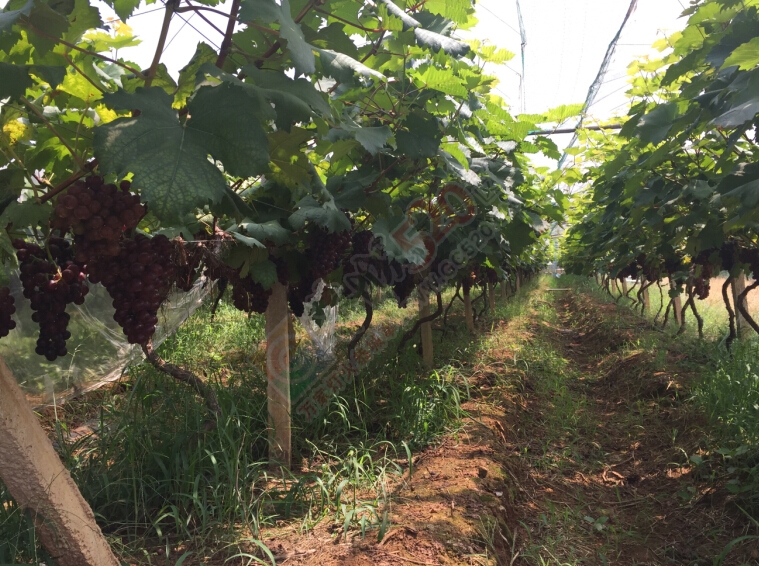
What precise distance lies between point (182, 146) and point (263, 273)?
1288 millimetres

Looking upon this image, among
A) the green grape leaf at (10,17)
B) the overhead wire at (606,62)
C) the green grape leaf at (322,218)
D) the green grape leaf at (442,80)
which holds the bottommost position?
the green grape leaf at (322,218)

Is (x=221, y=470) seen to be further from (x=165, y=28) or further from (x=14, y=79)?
(x=165, y=28)

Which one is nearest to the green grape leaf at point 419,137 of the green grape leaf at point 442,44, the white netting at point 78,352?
the green grape leaf at point 442,44

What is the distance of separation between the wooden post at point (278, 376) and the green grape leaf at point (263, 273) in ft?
1.70

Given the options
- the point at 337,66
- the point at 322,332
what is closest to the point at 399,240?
the point at 337,66

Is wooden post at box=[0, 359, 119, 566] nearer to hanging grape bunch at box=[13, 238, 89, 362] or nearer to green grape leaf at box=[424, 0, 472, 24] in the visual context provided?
hanging grape bunch at box=[13, 238, 89, 362]

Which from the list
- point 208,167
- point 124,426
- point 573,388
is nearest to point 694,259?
point 573,388

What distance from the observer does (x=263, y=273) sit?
217 centimetres

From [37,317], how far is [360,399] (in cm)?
265

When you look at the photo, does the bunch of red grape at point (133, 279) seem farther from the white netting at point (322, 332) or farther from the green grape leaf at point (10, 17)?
the white netting at point (322, 332)

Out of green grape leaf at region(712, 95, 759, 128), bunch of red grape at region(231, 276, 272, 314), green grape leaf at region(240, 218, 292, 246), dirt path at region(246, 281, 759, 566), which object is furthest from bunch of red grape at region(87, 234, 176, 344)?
green grape leaf at region(712, 95, 759, 128)

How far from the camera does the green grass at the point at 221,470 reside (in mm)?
2176

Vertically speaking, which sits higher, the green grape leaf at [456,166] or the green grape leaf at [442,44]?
the green grape leaf at [442,44]

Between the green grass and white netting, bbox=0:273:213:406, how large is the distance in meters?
0.28
